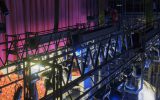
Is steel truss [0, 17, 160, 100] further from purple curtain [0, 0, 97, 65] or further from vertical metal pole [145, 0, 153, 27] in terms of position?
vertical metal pole [145, 0, 153, 27]

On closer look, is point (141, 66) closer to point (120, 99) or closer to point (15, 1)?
point (120, 99)

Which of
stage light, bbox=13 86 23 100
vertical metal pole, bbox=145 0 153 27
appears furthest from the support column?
stage light, bbox=13 86 23 100

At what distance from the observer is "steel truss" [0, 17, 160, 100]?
3801mm

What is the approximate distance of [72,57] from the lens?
5.04 meters

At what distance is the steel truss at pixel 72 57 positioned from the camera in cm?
380

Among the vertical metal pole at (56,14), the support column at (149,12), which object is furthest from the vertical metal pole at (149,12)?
the vertical metal pole at (56,14)

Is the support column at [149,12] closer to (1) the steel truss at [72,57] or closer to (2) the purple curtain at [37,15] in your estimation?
(1) the steel truss at [72,57]

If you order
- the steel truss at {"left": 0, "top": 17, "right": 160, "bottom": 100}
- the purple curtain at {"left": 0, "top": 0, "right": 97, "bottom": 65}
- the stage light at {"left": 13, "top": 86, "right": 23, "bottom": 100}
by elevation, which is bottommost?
the stage light at {"left": 13, "top": 86, "right": 23, "bottom": 100}

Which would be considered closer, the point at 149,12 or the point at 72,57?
the point at 72,57

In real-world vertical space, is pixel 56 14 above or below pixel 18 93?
above

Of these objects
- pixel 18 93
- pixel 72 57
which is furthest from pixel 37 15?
pixel 72 57

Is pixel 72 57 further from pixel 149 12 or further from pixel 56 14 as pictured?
pixel 149 12

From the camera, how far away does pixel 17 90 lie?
19.3ft

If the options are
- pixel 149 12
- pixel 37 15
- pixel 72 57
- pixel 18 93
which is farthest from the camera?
pixel 149 12
